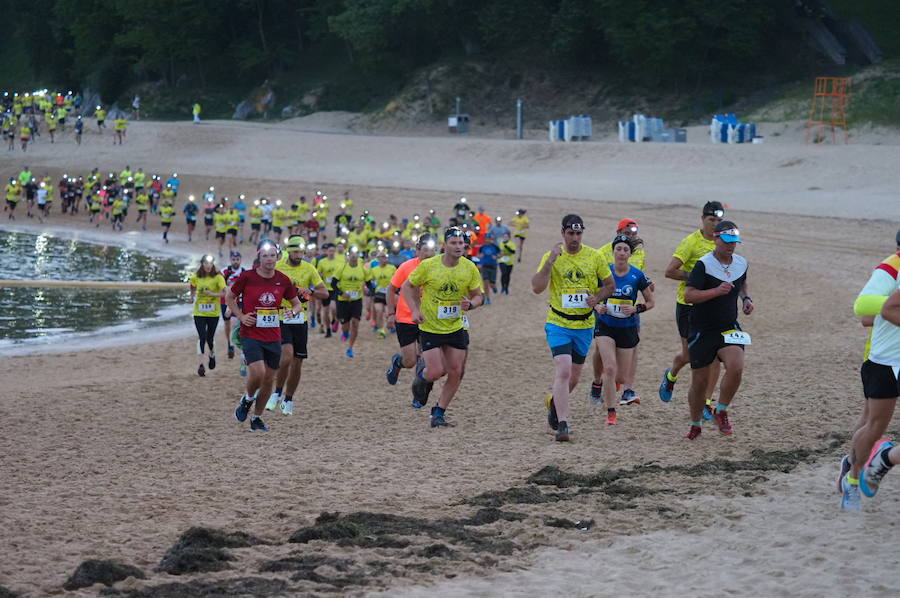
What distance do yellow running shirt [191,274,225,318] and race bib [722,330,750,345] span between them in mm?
7979

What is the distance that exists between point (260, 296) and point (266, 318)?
22cm

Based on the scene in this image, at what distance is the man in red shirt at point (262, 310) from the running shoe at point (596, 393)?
3.34 m

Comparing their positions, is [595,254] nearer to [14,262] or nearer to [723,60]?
[14,262]

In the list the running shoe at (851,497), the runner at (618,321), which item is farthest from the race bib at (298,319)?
the running shoe at (851,497)

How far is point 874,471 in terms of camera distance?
7.91 metres

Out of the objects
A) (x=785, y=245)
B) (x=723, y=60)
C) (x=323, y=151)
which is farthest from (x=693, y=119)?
(x=785, y=245)

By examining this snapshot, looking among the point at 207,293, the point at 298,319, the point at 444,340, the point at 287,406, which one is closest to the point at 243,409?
the point at 287,406

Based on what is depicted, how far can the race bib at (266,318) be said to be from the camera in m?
11.5

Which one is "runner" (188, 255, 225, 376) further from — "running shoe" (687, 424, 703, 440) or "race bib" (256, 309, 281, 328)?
"running shoe" (687, 424, 703, 440)

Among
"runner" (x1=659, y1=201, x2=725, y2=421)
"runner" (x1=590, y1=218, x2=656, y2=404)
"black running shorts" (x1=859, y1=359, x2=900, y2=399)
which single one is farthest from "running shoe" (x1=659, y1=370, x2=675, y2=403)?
"black running shorts" (x1=859, y1=359, x2=900, y2=399)

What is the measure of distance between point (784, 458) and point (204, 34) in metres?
74.7

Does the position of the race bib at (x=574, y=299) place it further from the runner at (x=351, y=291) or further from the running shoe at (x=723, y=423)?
the runner at (x=351, y=291)

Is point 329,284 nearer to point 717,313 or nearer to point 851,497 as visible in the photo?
point 717,313

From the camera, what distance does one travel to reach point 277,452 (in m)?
11.0
